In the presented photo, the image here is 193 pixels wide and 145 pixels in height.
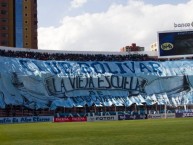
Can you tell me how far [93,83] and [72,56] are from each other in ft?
39.3

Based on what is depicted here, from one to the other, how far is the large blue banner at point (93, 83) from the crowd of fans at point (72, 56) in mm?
2306

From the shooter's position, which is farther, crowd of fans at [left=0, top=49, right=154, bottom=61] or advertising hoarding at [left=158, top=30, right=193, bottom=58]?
advertising hoarding at [left=158, top=30, right=193, bottom=58]

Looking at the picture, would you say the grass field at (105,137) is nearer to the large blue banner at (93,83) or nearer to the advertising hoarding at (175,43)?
the large blue banner at (93,83)

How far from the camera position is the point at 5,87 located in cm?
8969

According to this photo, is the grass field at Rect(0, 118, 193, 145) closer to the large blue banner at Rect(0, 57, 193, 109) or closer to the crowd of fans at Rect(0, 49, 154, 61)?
the large blue banner at Rect(0, 57, 193, 109)

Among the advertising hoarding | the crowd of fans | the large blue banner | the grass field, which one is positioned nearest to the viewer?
the grass field

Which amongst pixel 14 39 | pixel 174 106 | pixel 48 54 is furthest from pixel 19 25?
pixel 174 106

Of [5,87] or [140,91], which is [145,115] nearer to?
[140,91]

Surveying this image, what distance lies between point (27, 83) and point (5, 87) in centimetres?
572

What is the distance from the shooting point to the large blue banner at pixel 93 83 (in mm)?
92188

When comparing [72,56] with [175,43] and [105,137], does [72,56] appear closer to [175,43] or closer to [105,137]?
[175,43]

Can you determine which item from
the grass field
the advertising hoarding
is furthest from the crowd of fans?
the grass field

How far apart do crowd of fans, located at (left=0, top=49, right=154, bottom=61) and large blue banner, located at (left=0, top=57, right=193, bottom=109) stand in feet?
7.57

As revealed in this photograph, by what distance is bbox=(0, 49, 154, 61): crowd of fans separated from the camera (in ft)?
334
